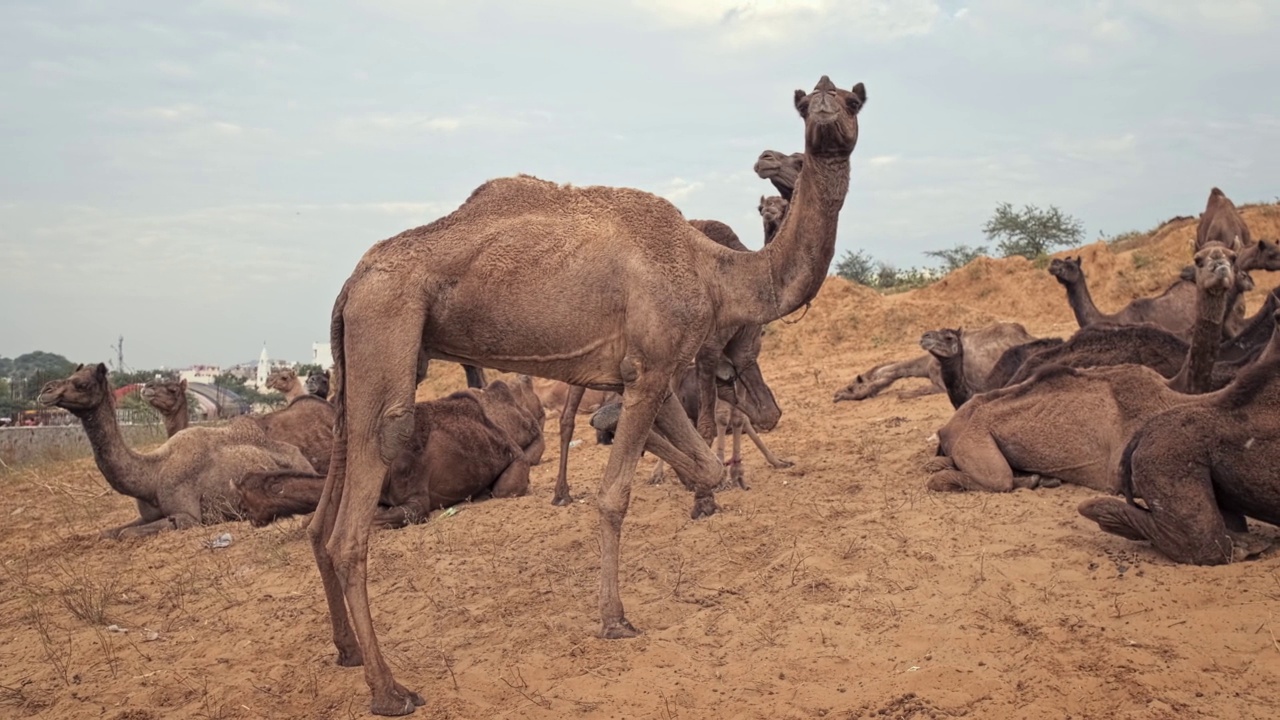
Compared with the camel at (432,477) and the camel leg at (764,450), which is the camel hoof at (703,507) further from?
the camel at (432,477)

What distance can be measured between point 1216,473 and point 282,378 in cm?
1558

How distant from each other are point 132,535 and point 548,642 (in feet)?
21.5

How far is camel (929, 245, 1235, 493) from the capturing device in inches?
314

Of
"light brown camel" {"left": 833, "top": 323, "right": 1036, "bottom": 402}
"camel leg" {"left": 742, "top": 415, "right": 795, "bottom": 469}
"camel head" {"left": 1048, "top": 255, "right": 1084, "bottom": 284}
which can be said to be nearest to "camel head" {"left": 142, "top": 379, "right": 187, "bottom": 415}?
"camel leg" {"left": 742, "top": 415, "right": 795, "bottom": 469}

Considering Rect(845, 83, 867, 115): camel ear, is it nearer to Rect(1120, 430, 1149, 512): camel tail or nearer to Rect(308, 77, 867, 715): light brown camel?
Rect(308, 77, 867, 715): light brown camel

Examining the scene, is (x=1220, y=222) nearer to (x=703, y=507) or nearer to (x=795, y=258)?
(x=703, y=507)

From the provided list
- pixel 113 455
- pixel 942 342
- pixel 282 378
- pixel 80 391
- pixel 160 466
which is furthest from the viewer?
pixel 282 378

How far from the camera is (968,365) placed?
15.6 m

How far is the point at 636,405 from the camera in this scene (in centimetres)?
593

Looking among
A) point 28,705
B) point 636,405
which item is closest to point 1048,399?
point 636,405

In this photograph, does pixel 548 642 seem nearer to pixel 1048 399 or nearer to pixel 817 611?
pixel 817 611

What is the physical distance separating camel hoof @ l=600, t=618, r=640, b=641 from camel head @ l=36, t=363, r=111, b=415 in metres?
7.09

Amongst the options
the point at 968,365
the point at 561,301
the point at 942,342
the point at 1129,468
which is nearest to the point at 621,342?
the point at 561,301

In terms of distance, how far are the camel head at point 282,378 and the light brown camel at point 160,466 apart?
683cm
